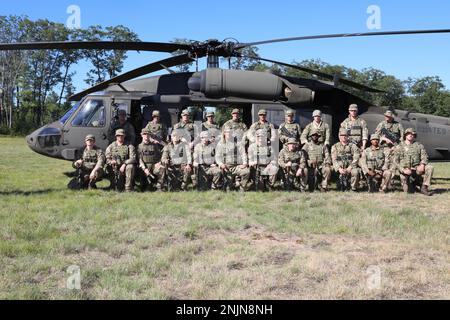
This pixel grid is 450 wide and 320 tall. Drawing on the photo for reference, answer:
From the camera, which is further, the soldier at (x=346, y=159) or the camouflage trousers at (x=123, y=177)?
the soldier at (x=346, y=159)

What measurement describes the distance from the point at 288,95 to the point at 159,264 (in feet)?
17.0

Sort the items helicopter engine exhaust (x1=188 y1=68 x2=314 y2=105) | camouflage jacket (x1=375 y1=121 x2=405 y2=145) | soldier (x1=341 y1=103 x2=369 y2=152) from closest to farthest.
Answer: helicopter engine exhaust (x1=188 y1=68 x2=314 y2=105)
soldier (x1=341 y1=103 x2=369 y2=152)
camouflage jacket (x1=375 y1=121 x2=405 y2=145)

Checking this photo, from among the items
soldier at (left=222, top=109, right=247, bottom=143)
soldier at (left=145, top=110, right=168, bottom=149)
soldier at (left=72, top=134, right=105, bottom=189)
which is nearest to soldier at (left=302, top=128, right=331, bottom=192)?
soldier at (left=222, top=109, right=247, bottom=143)

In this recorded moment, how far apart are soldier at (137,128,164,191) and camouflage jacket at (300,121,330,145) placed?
2818 millimetres

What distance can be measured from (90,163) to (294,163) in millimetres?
3757

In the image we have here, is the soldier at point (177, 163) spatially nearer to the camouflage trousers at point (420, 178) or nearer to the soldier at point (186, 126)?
the soldier at point (186, 126)

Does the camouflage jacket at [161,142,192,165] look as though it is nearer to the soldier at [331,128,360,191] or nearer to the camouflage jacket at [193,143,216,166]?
the camouflage jacket at [193,143,216,166]

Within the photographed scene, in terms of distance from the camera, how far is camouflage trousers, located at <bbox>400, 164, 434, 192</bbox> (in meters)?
8.53

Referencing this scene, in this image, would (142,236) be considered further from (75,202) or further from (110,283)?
(75,202)

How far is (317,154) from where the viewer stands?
8.79 m

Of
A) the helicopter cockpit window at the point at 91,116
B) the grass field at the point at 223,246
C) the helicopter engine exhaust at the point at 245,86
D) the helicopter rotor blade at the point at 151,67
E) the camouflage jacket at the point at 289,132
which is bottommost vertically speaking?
the grass field at the point at 223,246

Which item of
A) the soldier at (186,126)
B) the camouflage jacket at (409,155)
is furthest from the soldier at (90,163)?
the camouflage jacket at (409,155)

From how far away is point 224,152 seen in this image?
8.70 m

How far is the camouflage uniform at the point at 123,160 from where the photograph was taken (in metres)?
8.39
